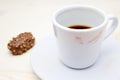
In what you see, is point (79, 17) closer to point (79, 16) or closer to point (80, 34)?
point (79, 16)

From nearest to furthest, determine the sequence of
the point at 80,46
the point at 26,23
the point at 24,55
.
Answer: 1. the point at 80,46
2. the point at 24,55
3. the point at 26,23

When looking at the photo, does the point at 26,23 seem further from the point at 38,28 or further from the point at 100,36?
the point at 100,36

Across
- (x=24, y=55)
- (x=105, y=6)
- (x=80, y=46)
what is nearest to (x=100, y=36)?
(x=80, y=46)

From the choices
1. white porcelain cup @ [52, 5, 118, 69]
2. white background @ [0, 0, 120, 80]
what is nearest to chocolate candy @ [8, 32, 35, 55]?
white background @ [0, 0, 120, 80]

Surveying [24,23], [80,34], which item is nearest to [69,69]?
[80,34]

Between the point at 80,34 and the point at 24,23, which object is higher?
the point at 80,34

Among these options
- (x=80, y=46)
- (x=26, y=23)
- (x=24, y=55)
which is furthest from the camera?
(x=26, y=23)

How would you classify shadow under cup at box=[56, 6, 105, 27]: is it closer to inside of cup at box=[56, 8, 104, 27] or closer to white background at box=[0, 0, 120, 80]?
inside of cup at box=[56, 8, 104, 27]
